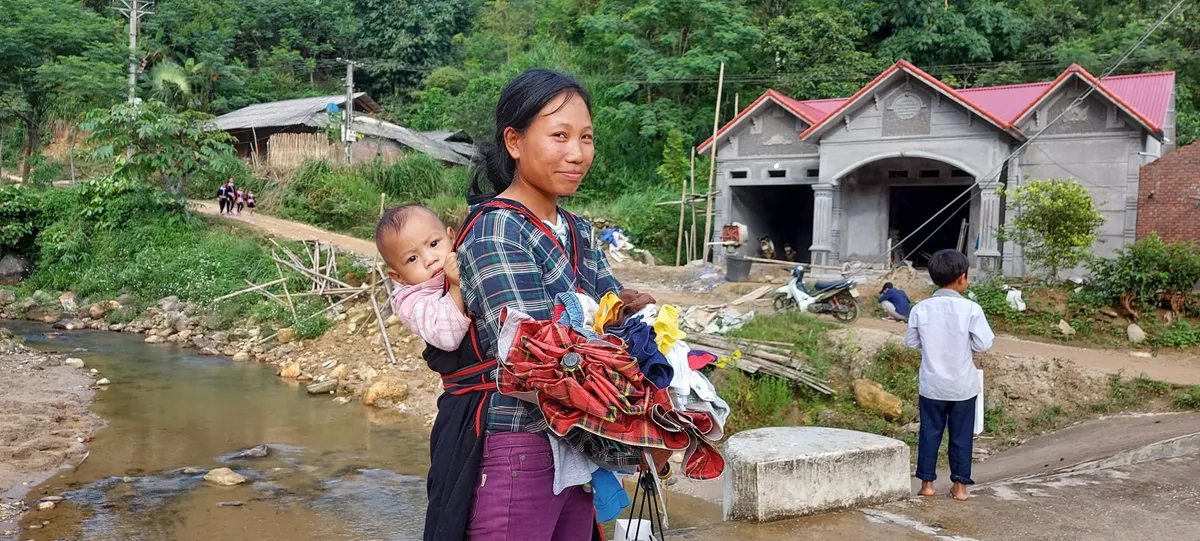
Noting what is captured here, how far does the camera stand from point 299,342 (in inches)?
543

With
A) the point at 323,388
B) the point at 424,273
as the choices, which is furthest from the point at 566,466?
the point at 323,388

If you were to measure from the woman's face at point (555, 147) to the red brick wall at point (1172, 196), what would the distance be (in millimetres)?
13884

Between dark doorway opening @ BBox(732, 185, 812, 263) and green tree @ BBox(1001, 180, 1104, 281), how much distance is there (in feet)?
23.5

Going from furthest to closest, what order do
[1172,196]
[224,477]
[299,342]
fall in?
[299,342]
[1172,196]
[224,477]

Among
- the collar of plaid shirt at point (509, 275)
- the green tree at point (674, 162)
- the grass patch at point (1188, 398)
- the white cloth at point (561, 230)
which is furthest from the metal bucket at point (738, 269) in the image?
the collar of plaid shirt at point (509, 275)

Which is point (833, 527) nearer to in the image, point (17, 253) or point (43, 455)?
point (43, 455)

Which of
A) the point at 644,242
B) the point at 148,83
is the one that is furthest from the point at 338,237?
the point at 148,83

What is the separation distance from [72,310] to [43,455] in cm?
→ 1085

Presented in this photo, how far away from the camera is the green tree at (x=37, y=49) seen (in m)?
24.9

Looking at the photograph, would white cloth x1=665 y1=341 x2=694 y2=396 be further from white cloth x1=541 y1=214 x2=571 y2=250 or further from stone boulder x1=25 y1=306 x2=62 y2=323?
stone boulder x1=25 y1=306 x2=62 y2=323

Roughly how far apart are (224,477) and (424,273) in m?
6.40

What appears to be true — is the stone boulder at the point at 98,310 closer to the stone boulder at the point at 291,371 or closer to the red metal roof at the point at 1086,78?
the stone boulder at the point at 291,371

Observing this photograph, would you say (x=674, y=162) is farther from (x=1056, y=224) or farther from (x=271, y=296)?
(x=1056, y=224)

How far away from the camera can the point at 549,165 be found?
6.39ft
